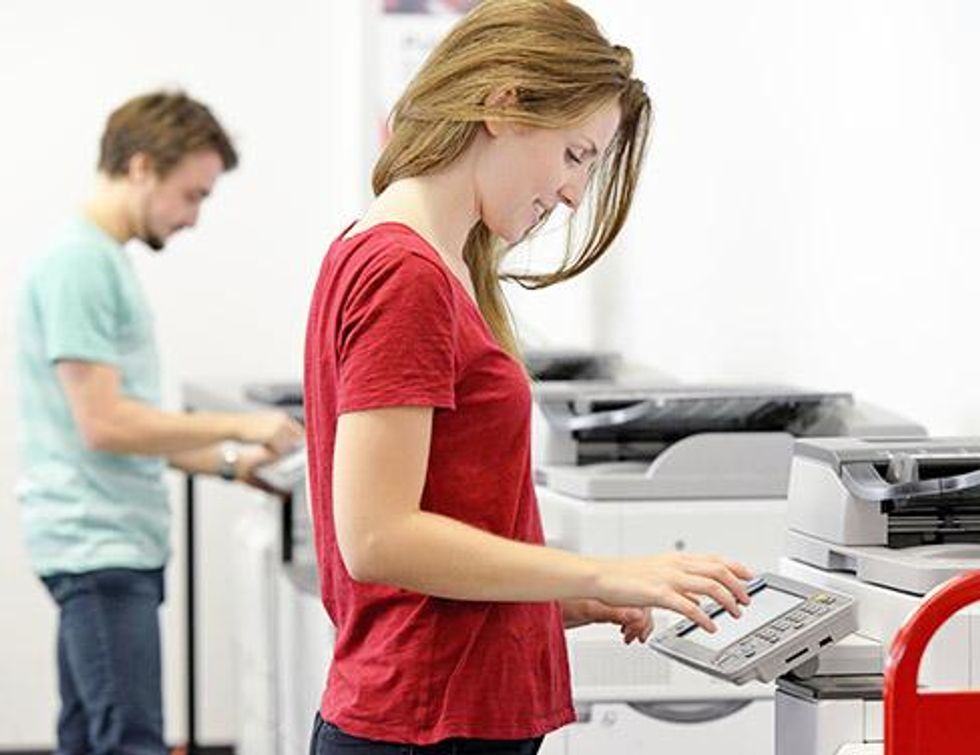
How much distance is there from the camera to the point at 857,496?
2.02 m

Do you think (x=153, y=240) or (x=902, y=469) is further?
(x=153, y=240)

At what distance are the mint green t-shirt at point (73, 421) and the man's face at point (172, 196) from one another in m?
0.10

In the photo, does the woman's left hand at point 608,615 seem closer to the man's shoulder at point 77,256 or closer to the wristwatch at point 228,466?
the man's shoulder at point 77,256

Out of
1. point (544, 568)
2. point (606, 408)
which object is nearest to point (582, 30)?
point (544, 568)

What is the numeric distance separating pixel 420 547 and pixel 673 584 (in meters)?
0.20

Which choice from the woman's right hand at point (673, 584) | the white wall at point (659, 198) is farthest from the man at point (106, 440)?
the woman's right hand at point (673, 584)

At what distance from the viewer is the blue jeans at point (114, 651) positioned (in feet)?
10.5

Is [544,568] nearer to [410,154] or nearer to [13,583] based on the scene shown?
[410,154]

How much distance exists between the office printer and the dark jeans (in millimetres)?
257

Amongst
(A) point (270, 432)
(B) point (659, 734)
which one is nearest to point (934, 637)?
(B) point (659, 734)

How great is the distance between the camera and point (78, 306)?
10.6 feet

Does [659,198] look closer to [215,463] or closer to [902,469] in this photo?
[215,463]

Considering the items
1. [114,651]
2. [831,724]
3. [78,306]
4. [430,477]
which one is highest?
[78,306]

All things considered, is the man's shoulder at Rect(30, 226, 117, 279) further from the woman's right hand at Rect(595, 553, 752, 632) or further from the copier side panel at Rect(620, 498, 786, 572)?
the woman's right hand at Rect(595, 553, 752, 632)
